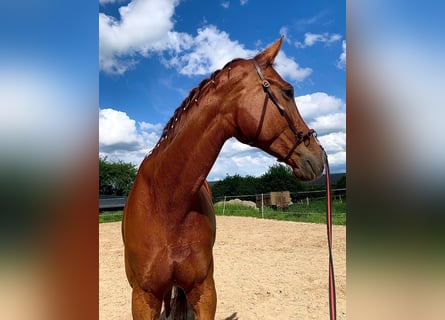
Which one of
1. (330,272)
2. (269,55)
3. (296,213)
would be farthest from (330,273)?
(296,213)

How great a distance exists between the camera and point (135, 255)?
218 cm

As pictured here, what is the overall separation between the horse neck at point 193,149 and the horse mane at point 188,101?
0.23 ft

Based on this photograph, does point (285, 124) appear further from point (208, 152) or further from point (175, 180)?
point (175, 180)

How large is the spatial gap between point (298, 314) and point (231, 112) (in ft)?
12.6

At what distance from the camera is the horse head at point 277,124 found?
1.82 m

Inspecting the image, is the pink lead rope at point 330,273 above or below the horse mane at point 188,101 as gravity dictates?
below

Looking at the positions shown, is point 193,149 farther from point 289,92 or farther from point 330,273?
point 330,273

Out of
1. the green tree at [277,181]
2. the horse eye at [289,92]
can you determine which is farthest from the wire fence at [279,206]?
the horse eye at [289,92]

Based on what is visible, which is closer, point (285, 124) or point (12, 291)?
point (12, 291)

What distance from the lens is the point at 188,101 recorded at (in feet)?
6.95

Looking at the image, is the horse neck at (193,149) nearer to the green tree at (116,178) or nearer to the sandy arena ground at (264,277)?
the sandy arena ground at (264,277)

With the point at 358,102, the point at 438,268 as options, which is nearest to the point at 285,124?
the point at 358,102

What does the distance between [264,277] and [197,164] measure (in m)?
5.24

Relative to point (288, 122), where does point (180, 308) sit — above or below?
below
